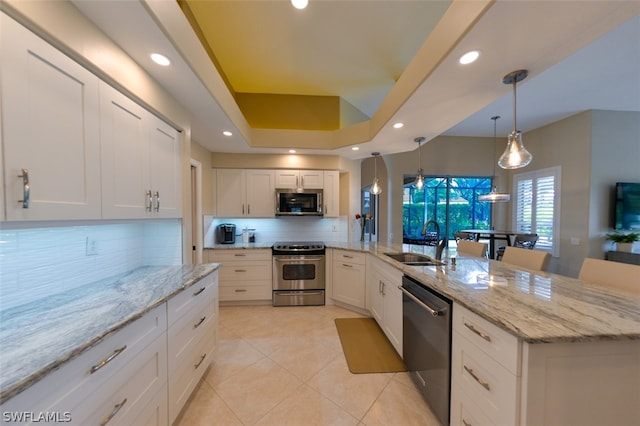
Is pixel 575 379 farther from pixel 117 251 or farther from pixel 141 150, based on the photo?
pixel 117 251

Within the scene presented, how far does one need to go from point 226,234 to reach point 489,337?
3567 millimetres

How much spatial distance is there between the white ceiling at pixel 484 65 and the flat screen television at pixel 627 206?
130 centimetres

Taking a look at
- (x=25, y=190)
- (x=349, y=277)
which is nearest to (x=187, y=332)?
(x=25, y=190)

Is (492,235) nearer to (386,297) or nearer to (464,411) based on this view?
(386,297)

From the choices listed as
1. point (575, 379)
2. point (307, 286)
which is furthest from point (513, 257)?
point (307, 286)

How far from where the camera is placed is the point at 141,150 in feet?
5.30

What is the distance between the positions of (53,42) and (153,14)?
18.1 inches

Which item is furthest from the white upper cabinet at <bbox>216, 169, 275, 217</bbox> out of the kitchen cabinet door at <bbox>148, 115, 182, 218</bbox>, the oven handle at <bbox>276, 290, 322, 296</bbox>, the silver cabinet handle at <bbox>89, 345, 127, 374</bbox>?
the silver cabinet handle at <bbox>89, 345, 127, 374</bbox>

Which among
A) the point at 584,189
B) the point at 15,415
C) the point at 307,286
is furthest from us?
the point at 584,189

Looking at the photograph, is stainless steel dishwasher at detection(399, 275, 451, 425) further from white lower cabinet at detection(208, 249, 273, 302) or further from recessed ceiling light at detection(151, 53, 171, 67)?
recessed ceiling light at detection(151, 53, 171, 67)

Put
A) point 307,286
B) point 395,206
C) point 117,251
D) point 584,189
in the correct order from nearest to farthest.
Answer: point 117,251 → point 307,286 → point 584,189 → point 395,206

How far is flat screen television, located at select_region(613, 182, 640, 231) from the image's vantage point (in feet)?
12.2

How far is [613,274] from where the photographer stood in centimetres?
155

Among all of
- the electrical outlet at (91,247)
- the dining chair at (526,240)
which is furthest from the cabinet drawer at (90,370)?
the dining chair at (526,240)
